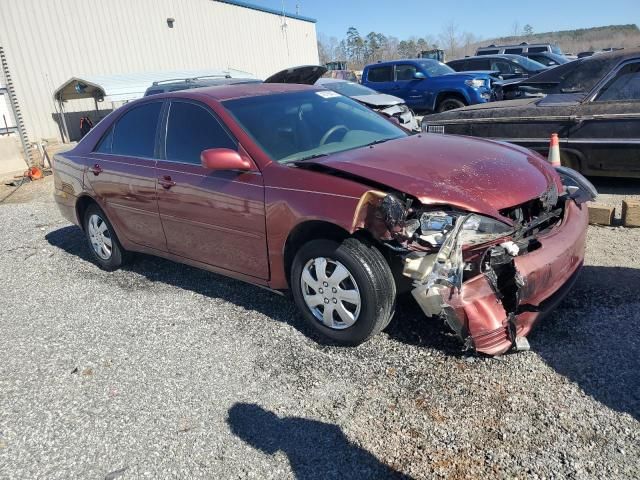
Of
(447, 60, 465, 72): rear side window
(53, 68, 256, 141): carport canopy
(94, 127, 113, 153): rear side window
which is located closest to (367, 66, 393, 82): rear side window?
(447, 60, 465, 72): rear side window

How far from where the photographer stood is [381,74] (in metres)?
15.1

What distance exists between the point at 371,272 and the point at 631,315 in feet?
5.91

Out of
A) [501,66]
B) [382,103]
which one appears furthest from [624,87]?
[501,66]

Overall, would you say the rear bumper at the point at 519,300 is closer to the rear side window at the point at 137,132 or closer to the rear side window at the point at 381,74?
the rear side window at the point at 137,132

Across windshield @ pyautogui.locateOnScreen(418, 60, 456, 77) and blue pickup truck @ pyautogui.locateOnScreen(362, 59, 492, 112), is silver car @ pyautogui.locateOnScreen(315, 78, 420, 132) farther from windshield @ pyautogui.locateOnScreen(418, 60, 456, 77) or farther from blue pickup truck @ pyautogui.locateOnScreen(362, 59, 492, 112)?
windshield @ pyautogui.locateOnScreen(418, 60, 456, 77)

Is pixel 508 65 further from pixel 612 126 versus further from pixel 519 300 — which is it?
pixel 519 300

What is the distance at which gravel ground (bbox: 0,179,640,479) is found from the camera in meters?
2.47

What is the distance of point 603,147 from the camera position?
18.9 ft

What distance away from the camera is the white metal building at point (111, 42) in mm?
16906

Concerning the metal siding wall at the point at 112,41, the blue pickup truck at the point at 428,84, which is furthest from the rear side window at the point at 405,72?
the metal siding wall at the point at 112,41

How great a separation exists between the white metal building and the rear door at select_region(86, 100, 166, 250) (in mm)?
8767

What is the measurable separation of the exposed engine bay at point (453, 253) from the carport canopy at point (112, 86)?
13648 millimetres

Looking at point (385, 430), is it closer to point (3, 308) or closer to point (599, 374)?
point (599, 374)

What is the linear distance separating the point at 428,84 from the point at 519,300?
12112 millimetres
